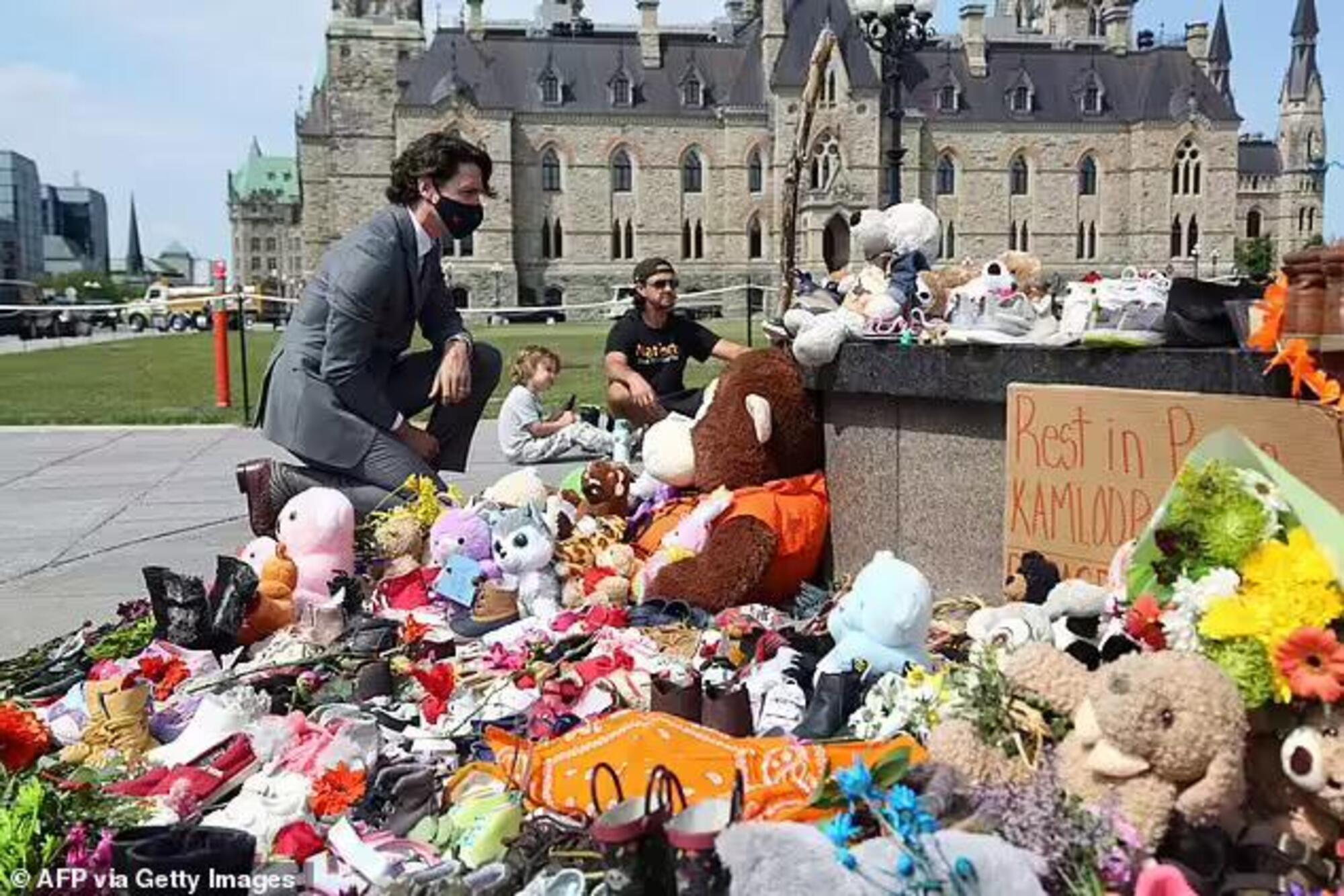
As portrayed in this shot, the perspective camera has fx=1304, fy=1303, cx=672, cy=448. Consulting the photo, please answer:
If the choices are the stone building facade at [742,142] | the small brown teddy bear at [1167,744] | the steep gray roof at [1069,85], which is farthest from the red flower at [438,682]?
the steep gray roof at [1069,85]

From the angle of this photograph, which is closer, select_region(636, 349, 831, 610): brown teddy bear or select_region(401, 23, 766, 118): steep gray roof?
select_region(636, 349, 831, 610): brown teddy bear

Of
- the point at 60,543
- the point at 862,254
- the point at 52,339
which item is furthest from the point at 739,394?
the point at 52,339

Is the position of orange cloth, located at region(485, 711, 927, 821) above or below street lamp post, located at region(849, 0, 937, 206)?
below

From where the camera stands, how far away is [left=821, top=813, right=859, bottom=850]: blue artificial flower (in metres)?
2.29

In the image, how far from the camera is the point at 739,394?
5.00 metres

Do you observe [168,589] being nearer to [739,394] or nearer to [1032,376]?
[739,394]

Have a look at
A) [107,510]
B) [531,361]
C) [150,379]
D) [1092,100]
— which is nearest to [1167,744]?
[107,510]

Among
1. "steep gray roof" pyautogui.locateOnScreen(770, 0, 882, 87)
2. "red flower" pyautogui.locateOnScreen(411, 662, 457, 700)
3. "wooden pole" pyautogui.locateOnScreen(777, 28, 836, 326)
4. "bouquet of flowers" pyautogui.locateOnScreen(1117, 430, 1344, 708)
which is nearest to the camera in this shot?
"bouquet of flowers" pyautogui.locateOnScreen(1117, 430, 1344, 708)

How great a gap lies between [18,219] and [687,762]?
511 ft

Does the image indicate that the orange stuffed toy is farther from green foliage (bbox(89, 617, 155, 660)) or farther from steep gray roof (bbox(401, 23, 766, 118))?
steep gray roof (bbox(401, 23, 766, 118))

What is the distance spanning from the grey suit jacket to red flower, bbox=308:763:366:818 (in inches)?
100

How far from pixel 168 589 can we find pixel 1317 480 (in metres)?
3.60

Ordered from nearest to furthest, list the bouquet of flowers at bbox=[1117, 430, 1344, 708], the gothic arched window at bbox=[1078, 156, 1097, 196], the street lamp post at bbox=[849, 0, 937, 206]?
the bouquet of flowers at bbox=[1117, 430, 1344, 708] → the street lamp post at bbox=[849, 0, 937, 206] → the gothic arched window at bbox=[1078, 156, 1097, 196]

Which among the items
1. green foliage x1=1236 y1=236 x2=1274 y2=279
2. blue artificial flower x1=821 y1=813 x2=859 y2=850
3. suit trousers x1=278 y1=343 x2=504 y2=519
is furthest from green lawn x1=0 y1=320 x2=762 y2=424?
green foliage x1=1236 y1=236 x2=1274 y2=279
